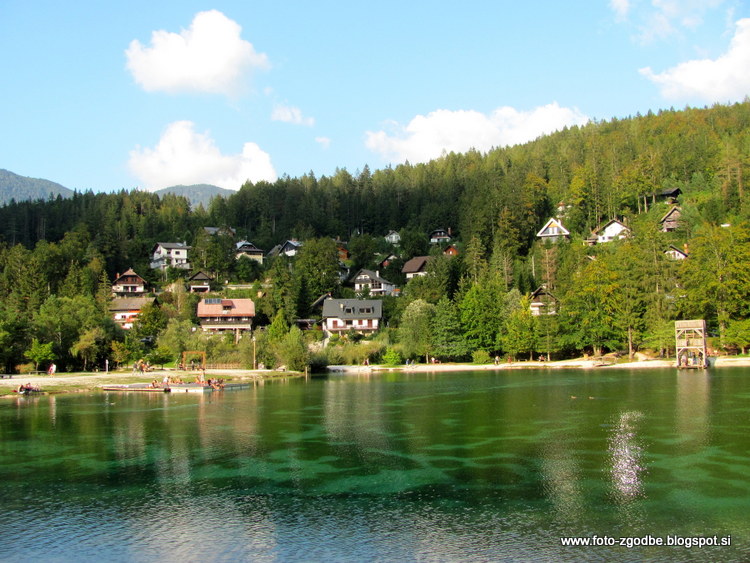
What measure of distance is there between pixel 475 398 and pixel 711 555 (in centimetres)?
3123

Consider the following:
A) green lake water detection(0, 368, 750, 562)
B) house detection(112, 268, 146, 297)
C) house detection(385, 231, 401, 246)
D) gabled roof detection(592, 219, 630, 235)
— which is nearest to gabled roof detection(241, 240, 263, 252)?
house detection(112, 268, 146, 297)

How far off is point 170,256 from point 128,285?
43.1ft

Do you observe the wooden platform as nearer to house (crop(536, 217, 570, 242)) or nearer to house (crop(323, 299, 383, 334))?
house (crop(323, 299, 383, 334))

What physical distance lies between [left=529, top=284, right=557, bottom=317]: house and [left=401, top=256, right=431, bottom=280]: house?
2482 centimetres

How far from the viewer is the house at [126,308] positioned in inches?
3701

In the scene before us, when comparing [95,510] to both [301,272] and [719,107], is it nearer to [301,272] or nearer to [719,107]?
[301,272]

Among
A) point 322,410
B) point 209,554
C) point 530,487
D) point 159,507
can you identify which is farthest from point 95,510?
point 322,410

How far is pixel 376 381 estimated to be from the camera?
6431 centimetres

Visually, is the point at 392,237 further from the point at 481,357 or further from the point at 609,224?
the point at 481,357

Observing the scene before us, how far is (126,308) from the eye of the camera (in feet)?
316

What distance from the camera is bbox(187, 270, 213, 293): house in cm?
A: 10650

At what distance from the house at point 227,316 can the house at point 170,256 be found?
2877 cm

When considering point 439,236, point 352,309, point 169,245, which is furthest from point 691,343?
point 169,245

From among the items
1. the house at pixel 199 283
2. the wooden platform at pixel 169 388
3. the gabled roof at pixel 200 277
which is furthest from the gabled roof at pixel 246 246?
the wooden platform at pixel 169 388
